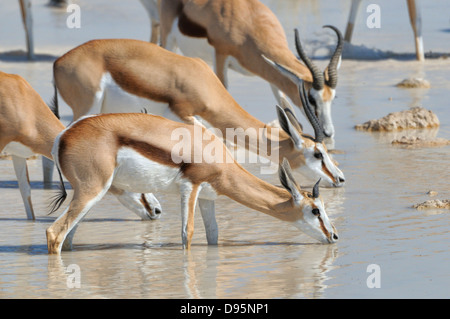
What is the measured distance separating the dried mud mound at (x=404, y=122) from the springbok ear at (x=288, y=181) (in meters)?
6.15

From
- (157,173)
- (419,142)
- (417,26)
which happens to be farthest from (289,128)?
(417,26)

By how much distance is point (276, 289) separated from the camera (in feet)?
22.3

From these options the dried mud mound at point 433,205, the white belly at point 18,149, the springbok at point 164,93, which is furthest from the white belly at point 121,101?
the dried mud mound at point 433,205

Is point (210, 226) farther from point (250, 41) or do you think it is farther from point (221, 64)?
point (221, 64)

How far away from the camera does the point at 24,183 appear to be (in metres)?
9.48

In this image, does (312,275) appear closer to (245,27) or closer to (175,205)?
(175,205)

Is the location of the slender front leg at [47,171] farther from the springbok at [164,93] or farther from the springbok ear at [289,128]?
the springbok ear at [289,128]

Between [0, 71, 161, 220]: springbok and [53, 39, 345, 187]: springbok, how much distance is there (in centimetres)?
125

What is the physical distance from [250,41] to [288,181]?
16.0ft

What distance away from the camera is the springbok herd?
25.6ft

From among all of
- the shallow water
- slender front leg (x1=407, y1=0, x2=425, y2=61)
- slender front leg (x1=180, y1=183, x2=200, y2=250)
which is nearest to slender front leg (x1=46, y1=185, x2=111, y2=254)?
the shallow water

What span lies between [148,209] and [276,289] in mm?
2654

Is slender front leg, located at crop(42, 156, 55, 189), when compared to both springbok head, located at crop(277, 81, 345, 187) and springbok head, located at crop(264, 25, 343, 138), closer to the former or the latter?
springbok head, located at crop(277, 81, 345, 187)

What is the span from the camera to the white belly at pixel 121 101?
10.4 meters
